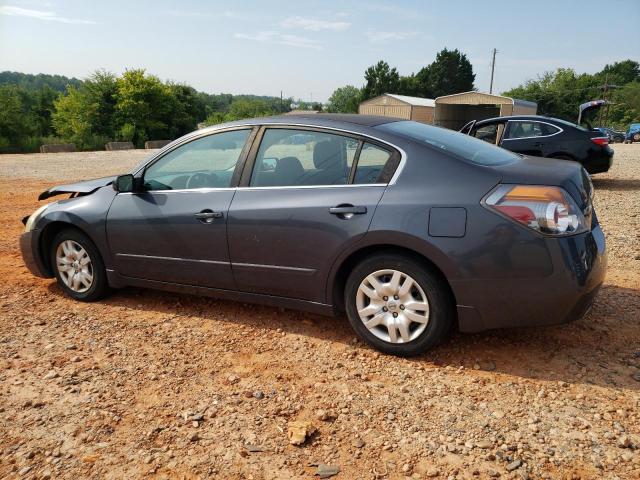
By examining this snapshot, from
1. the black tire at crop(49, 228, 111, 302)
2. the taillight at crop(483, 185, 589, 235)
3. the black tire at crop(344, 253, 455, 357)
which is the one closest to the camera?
the taillight at crop(483, 185, 589, 235)

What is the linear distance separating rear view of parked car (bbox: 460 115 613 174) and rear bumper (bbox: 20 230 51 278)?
834cm

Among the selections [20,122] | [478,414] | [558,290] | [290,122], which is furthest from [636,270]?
[20,122]

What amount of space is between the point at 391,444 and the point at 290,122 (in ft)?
7.83

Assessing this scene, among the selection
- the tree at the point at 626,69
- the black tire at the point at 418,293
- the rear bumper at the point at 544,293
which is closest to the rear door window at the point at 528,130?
the rear bumper at the point at 544,293

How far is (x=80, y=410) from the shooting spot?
290 cm

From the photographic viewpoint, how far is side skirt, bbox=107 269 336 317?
143 inches

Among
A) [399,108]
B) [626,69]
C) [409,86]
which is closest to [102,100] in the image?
[399,108]

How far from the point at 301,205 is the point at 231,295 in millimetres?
983

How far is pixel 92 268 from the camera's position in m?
4.51

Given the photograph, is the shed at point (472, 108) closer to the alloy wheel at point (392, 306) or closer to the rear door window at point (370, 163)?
the rear door window at point (370, 163)

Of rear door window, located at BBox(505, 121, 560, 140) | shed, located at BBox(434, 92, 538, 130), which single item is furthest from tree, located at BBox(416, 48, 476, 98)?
rear door window, located at BBox(505, 121, 560, 140)

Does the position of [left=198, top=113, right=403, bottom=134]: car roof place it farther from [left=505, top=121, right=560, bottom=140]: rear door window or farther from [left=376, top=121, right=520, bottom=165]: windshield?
[left=505, top=121, right=560, bottom=140]: rear door window

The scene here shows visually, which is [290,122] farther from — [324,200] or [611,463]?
[611,463]

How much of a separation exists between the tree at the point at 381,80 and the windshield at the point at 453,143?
298 ft
